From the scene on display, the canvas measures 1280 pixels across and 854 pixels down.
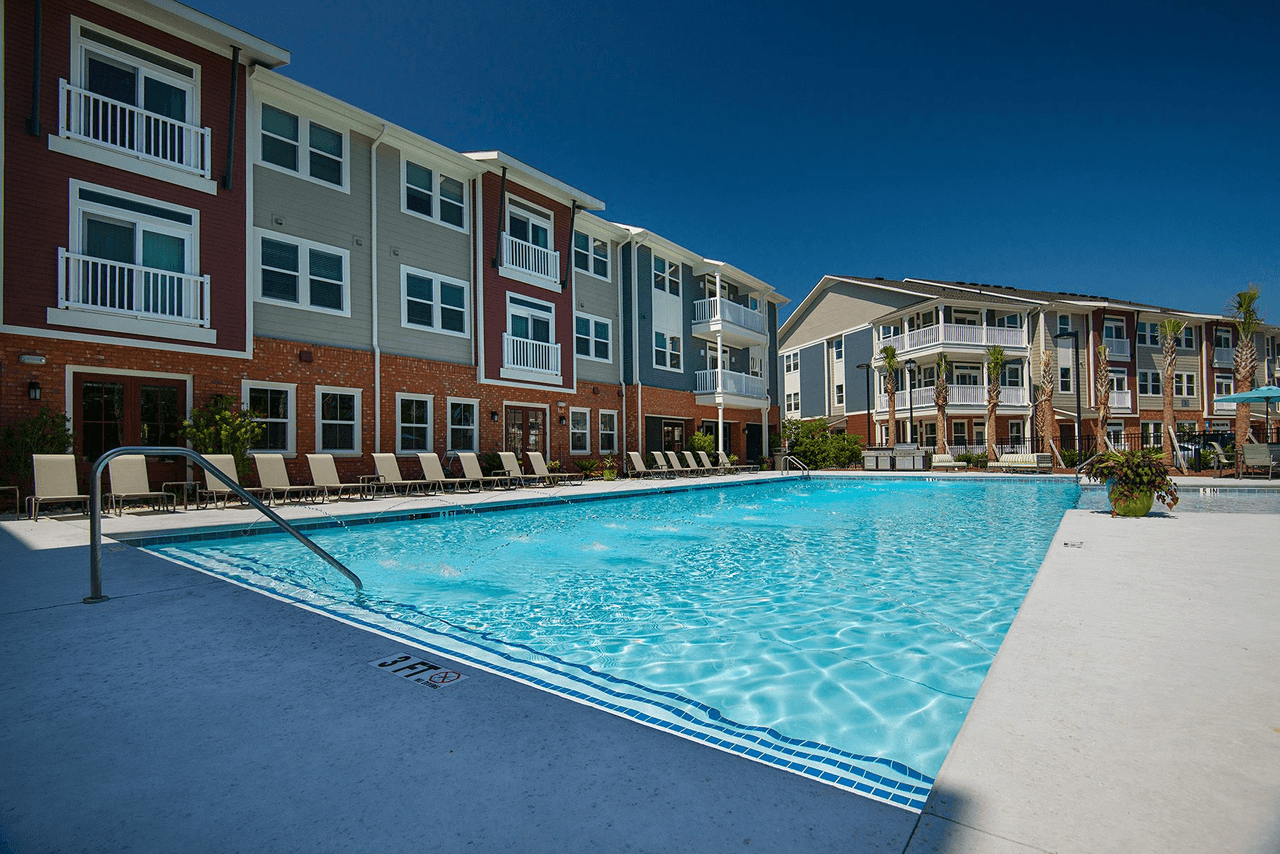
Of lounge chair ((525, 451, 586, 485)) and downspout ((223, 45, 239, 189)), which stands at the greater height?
downspout ((223, 45, 239, 189))

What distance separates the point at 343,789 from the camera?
76.7 inches

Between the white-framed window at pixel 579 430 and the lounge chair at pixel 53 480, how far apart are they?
12.5m

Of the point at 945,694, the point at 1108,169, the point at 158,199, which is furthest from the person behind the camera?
the point at 1108,169

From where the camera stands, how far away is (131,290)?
11.4 m

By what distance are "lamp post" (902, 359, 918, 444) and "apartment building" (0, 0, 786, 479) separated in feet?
59.3

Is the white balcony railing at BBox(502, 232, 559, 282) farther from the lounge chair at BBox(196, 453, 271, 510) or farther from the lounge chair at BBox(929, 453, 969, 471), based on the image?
the lounge chair at BBox(929, 453, 969, 471)

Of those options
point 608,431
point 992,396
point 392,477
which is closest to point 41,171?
point 392,477

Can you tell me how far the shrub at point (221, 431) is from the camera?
451 inches

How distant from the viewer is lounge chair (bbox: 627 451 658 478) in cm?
2114

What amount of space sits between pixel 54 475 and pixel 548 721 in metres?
11.3

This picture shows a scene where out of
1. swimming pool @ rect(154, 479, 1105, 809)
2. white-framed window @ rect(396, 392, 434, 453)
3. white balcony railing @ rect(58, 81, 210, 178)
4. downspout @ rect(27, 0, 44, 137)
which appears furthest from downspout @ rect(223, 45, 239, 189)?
swimming pool @ rect(154, 479, 1105, 809)

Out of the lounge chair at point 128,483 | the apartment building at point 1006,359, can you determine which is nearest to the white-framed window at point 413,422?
the lounge chair at point 128,483

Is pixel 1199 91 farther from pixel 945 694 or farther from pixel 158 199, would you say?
pixel 158 199

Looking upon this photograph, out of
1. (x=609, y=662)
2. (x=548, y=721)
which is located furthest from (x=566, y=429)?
(x=548, y=721)
